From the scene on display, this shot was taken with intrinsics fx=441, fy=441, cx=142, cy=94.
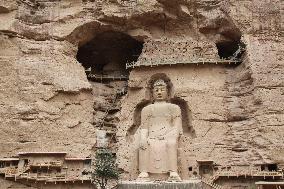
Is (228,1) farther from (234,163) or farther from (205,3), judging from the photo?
(234,163)

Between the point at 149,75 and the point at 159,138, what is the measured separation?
5250mm

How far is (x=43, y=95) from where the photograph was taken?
1747 cm

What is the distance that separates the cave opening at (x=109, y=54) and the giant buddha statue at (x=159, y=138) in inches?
246

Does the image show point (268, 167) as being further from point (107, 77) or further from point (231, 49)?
point (107, 77)

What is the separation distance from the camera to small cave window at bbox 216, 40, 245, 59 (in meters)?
18.6

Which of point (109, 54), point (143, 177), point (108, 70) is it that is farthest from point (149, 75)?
point (143, 177)

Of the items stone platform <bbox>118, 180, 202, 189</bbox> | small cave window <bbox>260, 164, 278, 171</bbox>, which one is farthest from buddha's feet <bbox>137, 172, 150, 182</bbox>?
small cave window <bbox>260, 164, 278, 171</bbox>

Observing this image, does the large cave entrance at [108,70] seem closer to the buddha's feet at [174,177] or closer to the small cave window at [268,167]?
the buddha's feet at [174,177]

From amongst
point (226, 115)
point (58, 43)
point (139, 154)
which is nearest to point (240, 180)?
point (226, 115)

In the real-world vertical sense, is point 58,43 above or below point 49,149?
above

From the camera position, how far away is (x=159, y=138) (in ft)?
45.2

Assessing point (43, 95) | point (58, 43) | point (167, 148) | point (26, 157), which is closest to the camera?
point (167, 148)

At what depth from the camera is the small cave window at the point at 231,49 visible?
18.6m

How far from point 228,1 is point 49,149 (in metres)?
9.67
